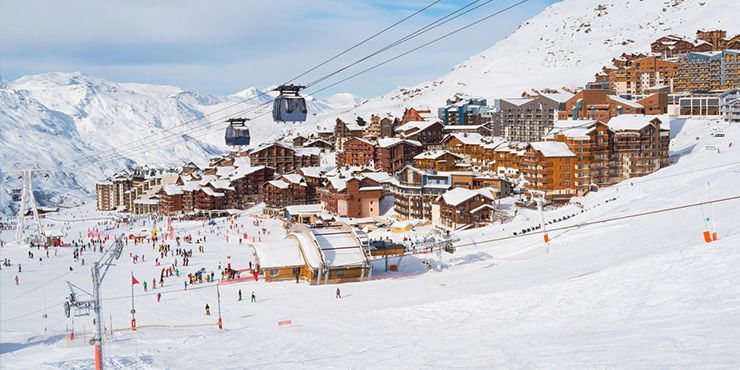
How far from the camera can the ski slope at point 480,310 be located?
13.1 m

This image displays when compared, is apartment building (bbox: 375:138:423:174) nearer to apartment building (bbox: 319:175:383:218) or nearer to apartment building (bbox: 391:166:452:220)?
apartment building (bbox: 319:175:383:218)

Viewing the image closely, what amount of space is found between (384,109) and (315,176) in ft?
200

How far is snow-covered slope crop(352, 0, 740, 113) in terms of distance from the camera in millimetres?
116500

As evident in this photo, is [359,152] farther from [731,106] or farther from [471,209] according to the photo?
[731,106]

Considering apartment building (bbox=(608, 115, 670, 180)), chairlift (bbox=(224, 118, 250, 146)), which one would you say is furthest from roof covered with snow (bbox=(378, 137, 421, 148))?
chairlift (bbox=(224, 118, 250, 146))

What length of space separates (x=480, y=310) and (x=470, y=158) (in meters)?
45.1

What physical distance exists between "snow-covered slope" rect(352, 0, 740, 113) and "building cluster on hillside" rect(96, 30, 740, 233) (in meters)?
22.6

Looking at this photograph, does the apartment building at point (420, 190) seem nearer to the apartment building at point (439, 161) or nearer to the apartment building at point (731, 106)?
the apartment building at point (439, 161)

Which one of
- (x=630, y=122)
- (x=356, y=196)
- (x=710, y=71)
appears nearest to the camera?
(x=630, y=122)

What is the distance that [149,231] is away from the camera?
55.4m

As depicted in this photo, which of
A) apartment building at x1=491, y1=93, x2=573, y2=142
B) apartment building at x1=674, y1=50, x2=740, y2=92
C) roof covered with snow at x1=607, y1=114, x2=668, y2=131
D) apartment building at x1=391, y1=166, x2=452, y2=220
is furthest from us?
apartment building at x1=674, y1=50, x2=740, y2=92

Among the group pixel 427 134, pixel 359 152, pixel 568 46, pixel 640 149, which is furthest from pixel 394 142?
pixel 568 46

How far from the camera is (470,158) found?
6306 cm

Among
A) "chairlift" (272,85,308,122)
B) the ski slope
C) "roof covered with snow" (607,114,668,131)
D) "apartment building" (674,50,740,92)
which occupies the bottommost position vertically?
the ski slope
